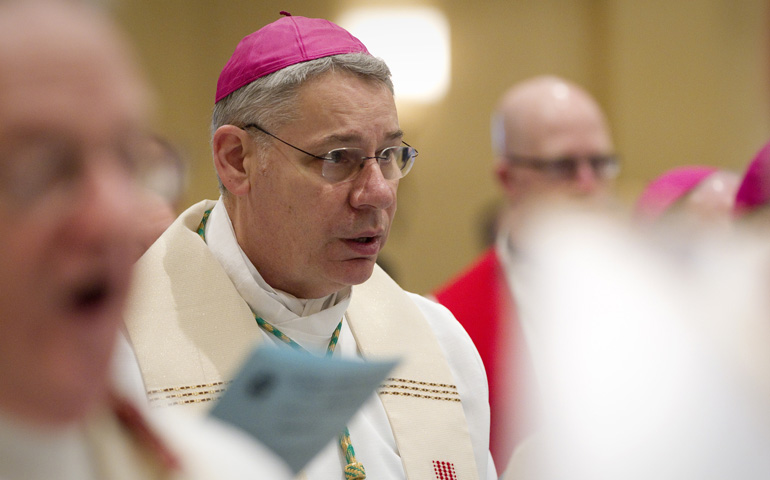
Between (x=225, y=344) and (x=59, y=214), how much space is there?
2.03m

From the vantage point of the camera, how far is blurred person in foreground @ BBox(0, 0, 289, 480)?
516mm

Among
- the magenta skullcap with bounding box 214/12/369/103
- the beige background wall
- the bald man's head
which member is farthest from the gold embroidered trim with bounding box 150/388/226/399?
the beige background wall

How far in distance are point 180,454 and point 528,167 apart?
423 centimetres

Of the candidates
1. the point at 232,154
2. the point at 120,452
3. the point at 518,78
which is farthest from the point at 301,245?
the point at 518,78

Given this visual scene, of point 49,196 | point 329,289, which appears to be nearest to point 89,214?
point 49,196

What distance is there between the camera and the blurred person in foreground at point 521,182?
4230mm

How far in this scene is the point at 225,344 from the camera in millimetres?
2508

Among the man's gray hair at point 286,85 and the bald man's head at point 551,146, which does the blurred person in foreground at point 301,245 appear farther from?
the bald man's head at point 551,146

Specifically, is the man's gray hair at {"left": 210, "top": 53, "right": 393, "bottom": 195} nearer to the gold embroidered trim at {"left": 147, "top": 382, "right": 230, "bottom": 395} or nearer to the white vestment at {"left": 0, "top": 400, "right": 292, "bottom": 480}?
the gold embroidered trim at {"left": 147, "top": 382, "right": 230, "bottom": 395}

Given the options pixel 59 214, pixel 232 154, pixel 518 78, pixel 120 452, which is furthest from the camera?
pixel 518 78

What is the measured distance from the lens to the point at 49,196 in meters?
0.52

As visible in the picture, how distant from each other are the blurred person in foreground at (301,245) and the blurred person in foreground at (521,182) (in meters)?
1.39

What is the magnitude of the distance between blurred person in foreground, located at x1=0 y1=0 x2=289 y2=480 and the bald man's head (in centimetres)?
415

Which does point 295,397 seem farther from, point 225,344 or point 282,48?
point 282,48
